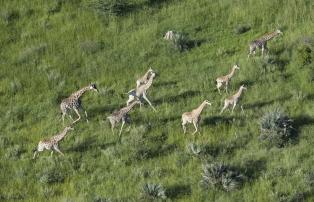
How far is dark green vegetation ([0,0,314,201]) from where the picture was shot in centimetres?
2280

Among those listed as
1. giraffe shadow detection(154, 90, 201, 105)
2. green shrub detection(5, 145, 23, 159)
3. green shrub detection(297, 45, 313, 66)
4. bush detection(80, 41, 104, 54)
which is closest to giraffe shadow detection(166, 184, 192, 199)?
giraffe shadow detection(154, 90, 201, 105)

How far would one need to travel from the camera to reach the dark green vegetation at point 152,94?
2280 centimetres

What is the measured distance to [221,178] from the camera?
874 inches

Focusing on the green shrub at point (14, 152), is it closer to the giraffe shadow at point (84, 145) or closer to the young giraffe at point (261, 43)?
the giraffe shadow at point (84, 145)

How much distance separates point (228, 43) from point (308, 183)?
1025 centimetres

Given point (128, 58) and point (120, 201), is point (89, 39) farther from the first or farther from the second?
point (120, 201)

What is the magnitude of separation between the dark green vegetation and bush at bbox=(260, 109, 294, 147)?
26cm

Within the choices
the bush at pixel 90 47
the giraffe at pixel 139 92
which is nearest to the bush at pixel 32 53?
the bush at pixel 90 47

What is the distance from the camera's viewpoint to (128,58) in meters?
30.5

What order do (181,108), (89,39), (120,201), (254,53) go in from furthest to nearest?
(89,39) < (254,53) < (181,108) < (120,201)

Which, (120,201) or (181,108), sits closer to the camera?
(120,201)

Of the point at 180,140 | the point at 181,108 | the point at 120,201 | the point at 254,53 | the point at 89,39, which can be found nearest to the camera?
the point at 120,201

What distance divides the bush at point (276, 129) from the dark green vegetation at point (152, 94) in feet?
0.85

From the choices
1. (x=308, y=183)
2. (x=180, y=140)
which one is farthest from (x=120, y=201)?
(x=308, y=183)
